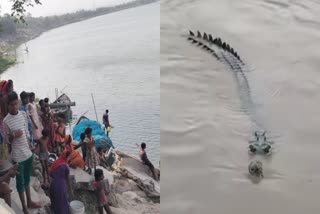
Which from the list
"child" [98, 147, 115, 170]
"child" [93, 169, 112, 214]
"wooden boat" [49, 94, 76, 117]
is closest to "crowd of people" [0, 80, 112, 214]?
"child" [93, 169, 112, 214]

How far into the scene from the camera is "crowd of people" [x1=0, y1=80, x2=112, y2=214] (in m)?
1.32

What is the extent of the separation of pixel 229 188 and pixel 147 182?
165 cm

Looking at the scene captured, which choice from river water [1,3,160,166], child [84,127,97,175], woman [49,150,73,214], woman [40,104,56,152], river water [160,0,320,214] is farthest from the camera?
river water [1,3,160,166]

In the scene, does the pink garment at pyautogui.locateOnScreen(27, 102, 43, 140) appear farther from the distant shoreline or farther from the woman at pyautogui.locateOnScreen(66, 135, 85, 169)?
the distant shoreline

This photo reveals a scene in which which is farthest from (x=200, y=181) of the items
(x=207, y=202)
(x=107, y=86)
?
(x=107, y=86)

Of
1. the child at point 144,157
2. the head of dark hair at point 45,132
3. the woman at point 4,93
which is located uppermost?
the woman at point 4,93

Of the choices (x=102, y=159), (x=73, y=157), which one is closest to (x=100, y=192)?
(x=73, y=157)

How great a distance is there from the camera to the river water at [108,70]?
2752mm

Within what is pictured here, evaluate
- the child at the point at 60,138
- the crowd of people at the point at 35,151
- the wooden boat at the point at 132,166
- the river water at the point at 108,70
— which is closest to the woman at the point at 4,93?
the crowd of people at the point at 35,151

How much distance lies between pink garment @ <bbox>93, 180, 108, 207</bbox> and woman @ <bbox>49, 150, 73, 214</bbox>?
24 centimetres

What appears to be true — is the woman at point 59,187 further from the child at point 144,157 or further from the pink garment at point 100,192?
the child at point 144,157

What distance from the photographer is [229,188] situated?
2.60ft

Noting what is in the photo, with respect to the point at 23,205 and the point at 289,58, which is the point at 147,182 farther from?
the point at 289,58

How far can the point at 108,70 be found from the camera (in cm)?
337
